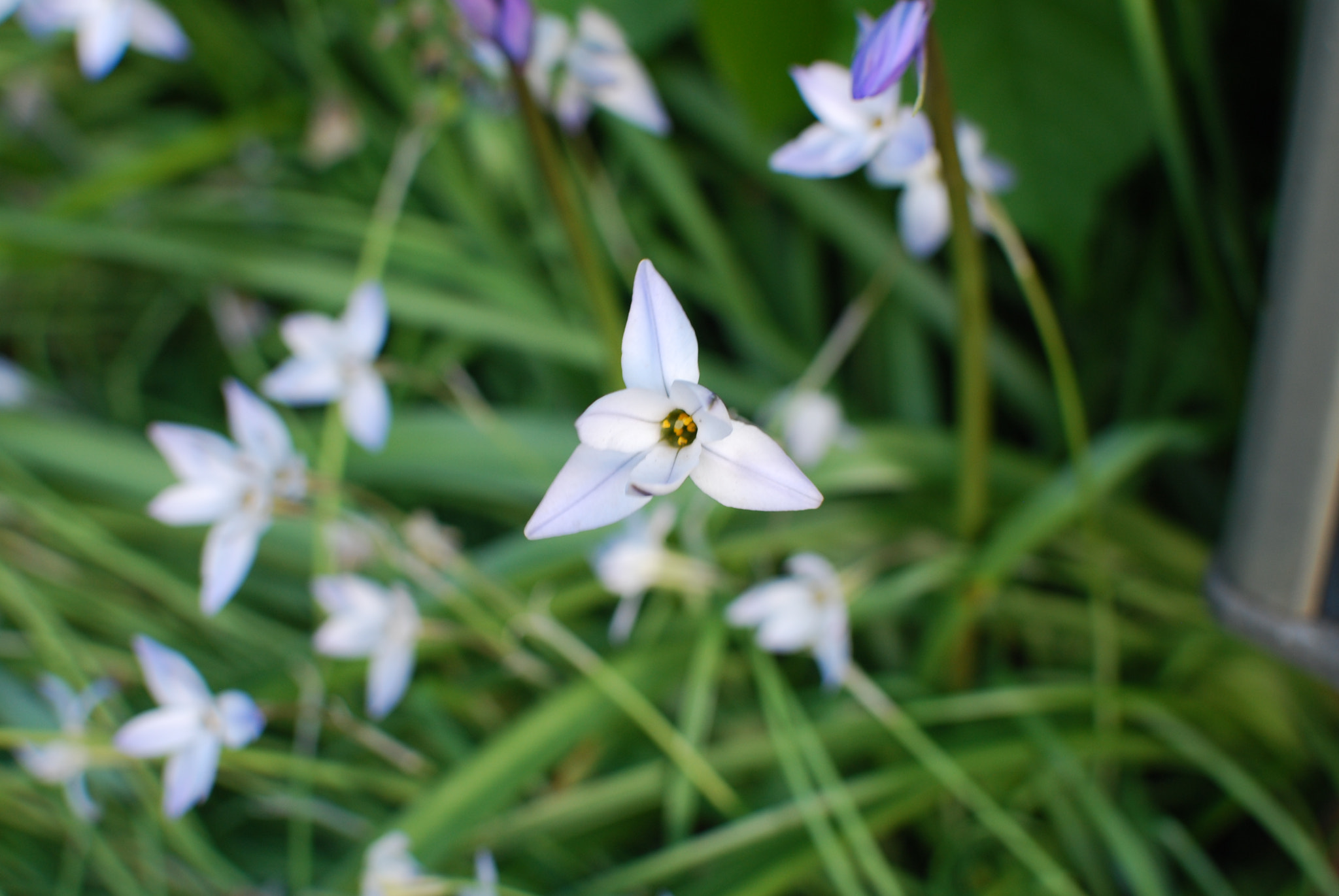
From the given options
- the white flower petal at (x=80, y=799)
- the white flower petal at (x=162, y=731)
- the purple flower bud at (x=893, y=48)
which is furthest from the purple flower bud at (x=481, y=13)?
the white flower petal at (x=80, y=799)

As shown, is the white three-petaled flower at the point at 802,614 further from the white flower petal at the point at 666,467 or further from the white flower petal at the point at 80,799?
the white flower petal at the point at 80,799

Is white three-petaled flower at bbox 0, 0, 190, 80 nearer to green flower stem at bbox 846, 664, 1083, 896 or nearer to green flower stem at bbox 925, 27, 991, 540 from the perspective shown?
green flower stem at bbox 925, 27, 991, 540

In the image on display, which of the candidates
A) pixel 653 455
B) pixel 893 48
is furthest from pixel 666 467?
pixel 893 48

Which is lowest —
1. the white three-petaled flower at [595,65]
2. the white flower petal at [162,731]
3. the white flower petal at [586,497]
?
the white flower petal at [586,497]

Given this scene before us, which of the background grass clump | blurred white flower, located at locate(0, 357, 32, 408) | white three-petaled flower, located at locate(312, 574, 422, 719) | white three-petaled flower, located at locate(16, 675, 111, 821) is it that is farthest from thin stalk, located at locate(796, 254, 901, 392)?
blurred white flower, located at locate(0, 357, 32, 408)

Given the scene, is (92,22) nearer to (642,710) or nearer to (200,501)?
(200,501)

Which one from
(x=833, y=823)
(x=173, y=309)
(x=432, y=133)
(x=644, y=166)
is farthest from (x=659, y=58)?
(x=833, y=823)

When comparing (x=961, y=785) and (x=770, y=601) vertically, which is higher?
(x=770, y=601)
